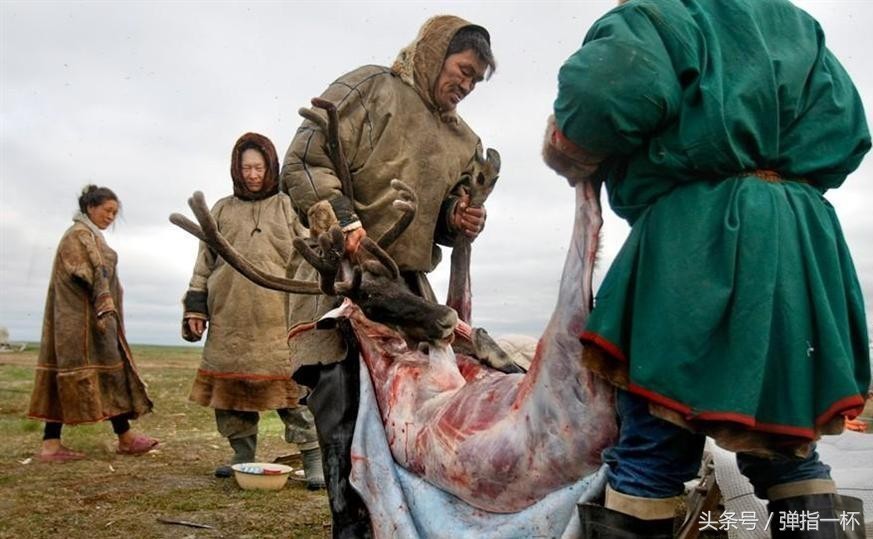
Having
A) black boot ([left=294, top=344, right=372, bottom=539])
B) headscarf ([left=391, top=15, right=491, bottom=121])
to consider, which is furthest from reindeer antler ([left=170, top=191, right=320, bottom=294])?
headscarf ([left=391, top=15, right=491, bottom=121])

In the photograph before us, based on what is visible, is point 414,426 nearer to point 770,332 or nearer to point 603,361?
point 603,361

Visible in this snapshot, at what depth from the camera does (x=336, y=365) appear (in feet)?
10.5

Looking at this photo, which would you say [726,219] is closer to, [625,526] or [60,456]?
[625,526]

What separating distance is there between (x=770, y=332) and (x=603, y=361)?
1.24ft

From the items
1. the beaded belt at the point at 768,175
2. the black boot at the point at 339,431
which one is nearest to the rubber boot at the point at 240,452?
the black boot at the point at 339,431

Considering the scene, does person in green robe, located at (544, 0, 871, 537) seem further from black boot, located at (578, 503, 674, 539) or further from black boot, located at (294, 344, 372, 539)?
black boot, located at (294, 344, 372, 539)

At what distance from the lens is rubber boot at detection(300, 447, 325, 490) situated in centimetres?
550

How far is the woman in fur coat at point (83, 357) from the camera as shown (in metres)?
6.75

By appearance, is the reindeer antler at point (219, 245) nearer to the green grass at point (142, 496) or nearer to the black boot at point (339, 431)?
the black boot at point (339, 431)

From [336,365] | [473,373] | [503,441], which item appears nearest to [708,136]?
[503,441]

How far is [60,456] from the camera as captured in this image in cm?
669

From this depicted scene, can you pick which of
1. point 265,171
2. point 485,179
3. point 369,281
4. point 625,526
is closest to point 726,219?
point 625,526

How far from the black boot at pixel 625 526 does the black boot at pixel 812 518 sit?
0.28 metres

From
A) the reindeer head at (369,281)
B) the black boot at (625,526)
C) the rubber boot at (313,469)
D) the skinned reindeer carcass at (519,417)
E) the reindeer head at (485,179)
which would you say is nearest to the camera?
the black boot at (625,526)
